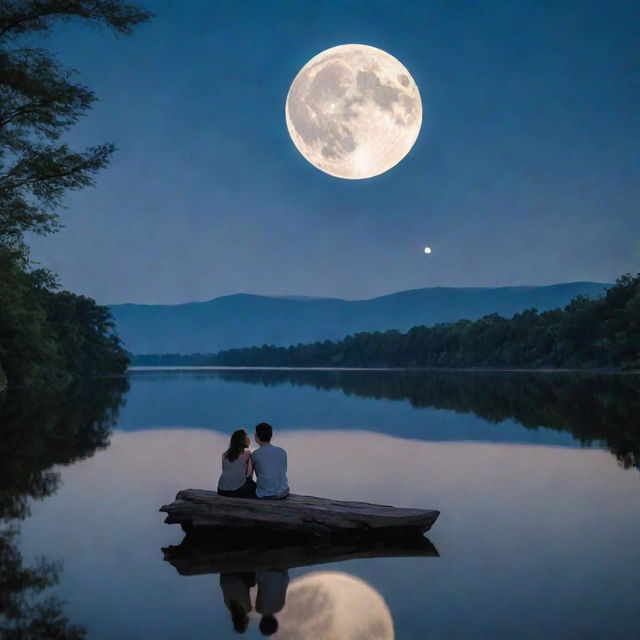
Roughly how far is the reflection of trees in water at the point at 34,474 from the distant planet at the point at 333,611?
7.16 feet

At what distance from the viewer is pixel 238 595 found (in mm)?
8047

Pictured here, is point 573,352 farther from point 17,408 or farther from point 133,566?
point 133,566

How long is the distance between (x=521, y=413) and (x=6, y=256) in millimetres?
23676

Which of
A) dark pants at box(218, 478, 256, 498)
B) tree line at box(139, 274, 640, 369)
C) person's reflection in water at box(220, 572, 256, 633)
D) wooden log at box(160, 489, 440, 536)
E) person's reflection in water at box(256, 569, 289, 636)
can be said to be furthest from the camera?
tree line at box(139, 274, 640, 369)

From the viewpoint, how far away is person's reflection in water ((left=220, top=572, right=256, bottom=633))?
7.23m

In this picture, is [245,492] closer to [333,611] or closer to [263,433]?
[263,433]

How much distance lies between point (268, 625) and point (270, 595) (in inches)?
36.6

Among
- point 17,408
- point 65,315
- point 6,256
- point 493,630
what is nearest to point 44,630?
point 493,630

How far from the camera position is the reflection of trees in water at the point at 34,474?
738cm

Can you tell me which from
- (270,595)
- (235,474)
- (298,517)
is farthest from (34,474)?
(270,595)

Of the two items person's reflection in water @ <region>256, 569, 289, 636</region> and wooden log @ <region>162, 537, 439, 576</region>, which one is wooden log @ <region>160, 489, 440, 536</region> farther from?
person's reflection in water @ <region>256, 569, 289, 636</region>

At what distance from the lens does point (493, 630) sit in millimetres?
7070

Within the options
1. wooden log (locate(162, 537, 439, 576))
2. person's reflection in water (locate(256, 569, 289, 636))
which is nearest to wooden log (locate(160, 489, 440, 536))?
wooden log (locate(162, 537, 439, 576))

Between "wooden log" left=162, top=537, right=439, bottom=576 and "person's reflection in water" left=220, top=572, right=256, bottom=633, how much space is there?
28 centimetres
